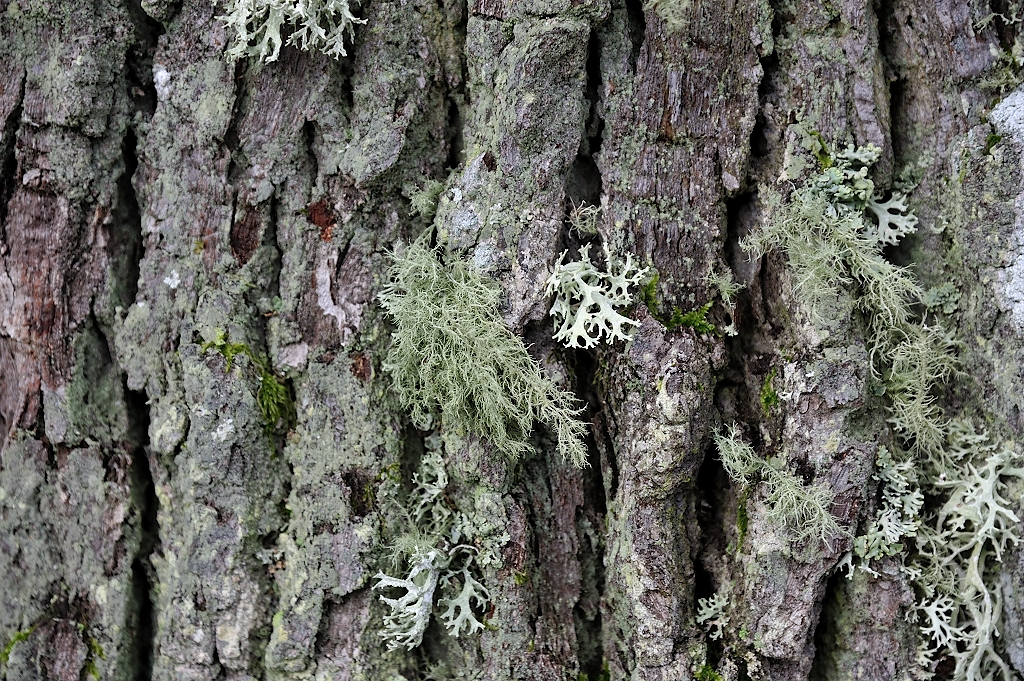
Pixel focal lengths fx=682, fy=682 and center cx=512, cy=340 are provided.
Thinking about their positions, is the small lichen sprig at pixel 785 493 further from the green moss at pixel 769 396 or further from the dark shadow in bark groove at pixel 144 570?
the dark shadow in bark groove at pixel 144 570

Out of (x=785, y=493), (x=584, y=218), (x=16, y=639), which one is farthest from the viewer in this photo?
(x=16, y=639)

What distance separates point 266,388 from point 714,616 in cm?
167

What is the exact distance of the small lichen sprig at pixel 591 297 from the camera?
84.1 inches

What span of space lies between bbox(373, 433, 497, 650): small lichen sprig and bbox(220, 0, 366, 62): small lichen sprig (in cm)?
137

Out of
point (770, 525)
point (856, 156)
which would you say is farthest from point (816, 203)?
point (770, 525)

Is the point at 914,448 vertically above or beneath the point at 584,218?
beneath

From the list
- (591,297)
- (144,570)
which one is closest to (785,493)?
(591,297)

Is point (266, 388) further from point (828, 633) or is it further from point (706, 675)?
point (828, 633)

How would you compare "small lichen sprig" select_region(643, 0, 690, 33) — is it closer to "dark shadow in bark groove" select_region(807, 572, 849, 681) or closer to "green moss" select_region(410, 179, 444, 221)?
"green moss" select_region(410, 179, 444, 221)

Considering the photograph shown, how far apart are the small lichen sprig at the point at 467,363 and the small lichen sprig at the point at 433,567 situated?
0.20 meters

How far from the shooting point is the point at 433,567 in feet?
7.32

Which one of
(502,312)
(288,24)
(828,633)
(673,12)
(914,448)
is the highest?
(673,12)

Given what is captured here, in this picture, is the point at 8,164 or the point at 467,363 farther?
the point at 8,164

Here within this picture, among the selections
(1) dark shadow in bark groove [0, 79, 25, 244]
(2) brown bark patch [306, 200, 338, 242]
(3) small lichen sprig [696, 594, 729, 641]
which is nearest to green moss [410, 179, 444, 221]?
(2) brown bark patch [306, 200, 338, 242]
